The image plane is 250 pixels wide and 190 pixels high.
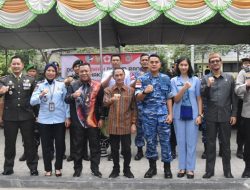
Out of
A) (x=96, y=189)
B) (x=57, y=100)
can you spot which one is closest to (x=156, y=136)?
(x=96, y=189)

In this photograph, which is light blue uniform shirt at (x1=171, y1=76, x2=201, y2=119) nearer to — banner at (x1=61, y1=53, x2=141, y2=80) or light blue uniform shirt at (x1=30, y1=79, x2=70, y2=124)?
light blue uniform shirt at (x1=30, y1=79, x2=70, y2=124)

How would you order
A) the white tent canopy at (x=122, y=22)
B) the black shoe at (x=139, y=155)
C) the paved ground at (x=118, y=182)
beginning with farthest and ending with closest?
1. the white tent canopy at (x=122, y=22)
2. the black shoe at (x=139, y=155)
3. the paved ground at (x=118, y=182)

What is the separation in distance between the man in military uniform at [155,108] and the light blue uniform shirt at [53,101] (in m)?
1.13

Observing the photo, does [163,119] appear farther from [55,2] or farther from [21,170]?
[55,2]

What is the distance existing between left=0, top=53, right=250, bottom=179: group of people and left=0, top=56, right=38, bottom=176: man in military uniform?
0.05ft

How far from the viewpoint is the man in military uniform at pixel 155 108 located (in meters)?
5.20

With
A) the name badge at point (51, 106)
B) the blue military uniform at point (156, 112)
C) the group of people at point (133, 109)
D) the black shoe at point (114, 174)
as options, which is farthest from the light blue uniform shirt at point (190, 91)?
the name badge at point (51, 106)

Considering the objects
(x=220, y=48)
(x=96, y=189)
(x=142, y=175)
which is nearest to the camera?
(x=96, y=189)

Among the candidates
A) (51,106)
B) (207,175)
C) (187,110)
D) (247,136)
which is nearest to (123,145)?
(187,110)

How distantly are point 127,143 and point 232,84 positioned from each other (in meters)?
1.76

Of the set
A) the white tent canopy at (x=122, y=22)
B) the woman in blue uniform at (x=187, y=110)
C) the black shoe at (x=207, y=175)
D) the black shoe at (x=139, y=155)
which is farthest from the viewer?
the white tent canopy at (x=122, y=22)

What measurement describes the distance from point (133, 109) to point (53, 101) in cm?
118

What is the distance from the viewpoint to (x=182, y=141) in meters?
5.35

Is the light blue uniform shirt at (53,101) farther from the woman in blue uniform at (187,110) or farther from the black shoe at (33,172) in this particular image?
the woman in blue uniform at (187,110)
